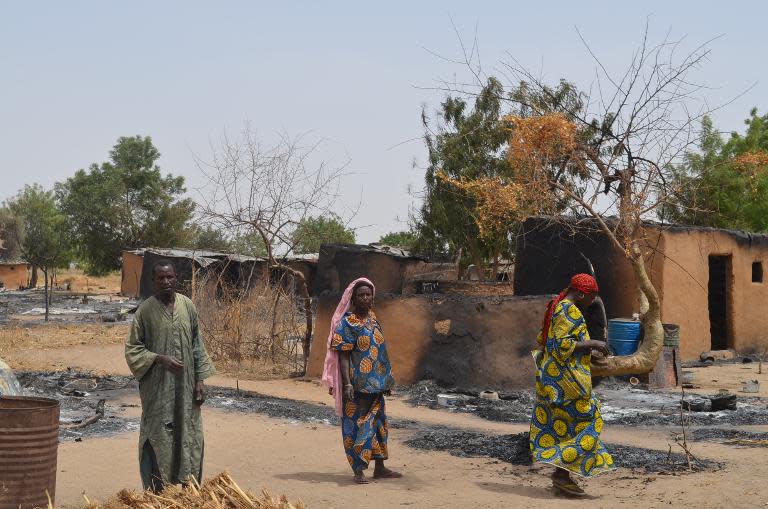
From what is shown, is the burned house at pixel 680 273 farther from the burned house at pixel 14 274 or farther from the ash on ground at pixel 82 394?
the burned house at pixel 14 274

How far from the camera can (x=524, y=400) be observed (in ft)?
37.3

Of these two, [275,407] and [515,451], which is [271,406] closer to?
[275,407]

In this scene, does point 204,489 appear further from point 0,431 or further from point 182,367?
point 0,431

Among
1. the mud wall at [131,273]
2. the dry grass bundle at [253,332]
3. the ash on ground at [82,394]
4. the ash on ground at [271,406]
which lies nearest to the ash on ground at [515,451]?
the ash on ground at [271,406]

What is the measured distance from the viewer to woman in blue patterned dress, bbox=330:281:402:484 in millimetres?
6711

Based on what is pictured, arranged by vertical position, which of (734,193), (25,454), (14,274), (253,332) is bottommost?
(25,454)

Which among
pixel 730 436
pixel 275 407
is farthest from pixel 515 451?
pixel 275 407

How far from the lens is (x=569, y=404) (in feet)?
20.3

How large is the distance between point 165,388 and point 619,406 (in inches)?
273

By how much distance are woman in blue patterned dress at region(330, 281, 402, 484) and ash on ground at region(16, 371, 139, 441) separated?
2947 millimetres

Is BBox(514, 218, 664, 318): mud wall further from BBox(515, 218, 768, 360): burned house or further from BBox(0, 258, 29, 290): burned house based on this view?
BBox(0, 258, 29, 290): burned house

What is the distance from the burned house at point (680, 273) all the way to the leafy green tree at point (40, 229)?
2835 centimetres

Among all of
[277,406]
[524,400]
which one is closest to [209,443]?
[277,406]

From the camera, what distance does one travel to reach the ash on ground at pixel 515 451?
23.2 ft
